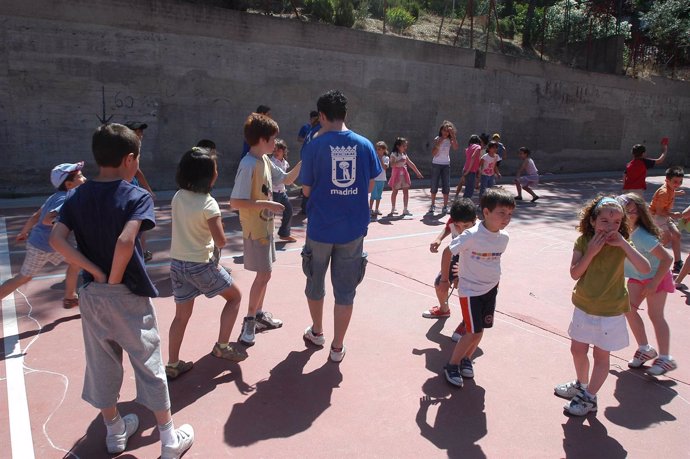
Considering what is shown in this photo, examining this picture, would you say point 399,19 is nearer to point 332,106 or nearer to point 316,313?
point 332,106

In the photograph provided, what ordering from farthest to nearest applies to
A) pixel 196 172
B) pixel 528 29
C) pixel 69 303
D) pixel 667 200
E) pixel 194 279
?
pixel 528 29
pixel 667 200
pixel 69 303
pixel 194 279
pixel 196 172

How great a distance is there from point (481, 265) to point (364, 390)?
3.85 ft

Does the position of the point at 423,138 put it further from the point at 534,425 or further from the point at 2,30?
the point at 534,425

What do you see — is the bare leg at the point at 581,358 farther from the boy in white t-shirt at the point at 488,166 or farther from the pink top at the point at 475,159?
the boy in white t-shirt at the point at 488,166

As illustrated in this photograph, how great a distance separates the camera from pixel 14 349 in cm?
417

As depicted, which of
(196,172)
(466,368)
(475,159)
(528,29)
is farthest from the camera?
(528,29)

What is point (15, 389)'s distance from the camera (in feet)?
11.7

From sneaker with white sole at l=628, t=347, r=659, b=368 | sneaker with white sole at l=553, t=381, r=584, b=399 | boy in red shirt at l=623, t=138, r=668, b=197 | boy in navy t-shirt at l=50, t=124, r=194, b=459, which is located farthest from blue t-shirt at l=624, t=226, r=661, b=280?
boy in red shirt at l=623, t=138, r=668, b=197

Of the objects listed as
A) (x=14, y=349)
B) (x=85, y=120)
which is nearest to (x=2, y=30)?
(x=85, y=120)

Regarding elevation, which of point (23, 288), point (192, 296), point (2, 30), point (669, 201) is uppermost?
point (2, 30)

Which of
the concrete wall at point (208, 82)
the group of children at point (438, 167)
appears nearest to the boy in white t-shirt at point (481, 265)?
the group of children at point (438, 167)

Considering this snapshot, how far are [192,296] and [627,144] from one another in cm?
2356

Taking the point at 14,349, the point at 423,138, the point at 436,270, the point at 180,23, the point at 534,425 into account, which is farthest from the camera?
the point at 423,138

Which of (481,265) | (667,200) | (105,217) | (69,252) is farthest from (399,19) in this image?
(69,252)
